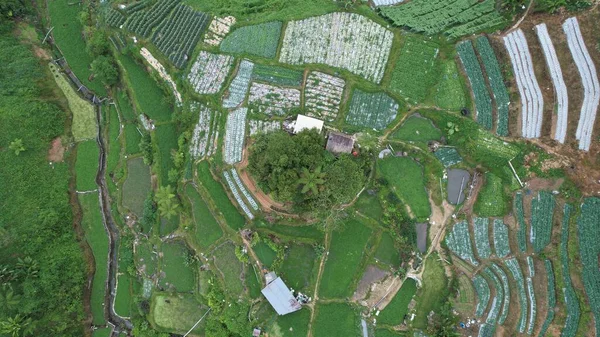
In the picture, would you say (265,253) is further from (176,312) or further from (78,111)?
(78,111)

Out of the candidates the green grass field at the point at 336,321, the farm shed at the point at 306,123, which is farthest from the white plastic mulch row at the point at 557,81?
the green grass field at the point at 336,321

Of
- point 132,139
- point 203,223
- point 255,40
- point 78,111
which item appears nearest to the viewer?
point 203,223

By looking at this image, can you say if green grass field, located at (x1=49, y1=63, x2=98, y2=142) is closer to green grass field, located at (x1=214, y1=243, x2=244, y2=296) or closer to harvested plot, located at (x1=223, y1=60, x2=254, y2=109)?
harvested plot, located at (x1=223, y1=60, x2=254, y2=109)

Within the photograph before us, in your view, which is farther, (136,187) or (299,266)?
(136,187)

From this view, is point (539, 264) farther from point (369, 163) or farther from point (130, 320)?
point (130, 320)

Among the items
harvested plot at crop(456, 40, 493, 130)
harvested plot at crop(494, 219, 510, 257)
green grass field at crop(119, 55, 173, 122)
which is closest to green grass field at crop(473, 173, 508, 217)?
harvested plot at crop(494, 219, 510, 257)

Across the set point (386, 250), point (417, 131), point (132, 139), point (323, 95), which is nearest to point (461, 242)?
point (386, 250)
